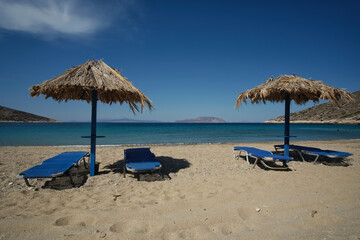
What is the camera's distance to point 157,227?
2504mm

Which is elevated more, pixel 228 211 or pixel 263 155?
pixel 263 155

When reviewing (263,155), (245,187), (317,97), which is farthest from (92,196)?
(317,97)

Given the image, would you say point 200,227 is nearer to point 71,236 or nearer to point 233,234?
point 233,234

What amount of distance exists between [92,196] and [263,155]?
15.1 ft

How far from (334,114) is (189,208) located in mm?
74241

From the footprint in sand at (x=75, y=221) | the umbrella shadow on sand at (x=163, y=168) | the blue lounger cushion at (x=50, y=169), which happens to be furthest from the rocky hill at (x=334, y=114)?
the footprint in sand at (x=75, y=221)

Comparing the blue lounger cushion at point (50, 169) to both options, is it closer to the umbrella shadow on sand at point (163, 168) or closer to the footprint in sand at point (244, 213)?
the umbrella shadow on sand at point (163, 168)

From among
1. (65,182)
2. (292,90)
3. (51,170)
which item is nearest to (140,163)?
(65,182)

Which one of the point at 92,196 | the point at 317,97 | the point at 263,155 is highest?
the point at 317,97

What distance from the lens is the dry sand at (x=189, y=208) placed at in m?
2.40

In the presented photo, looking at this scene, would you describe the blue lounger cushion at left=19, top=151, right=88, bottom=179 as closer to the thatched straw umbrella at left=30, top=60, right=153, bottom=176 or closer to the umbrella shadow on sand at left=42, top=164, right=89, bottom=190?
the umbrella shadow on sand at left=42, top=164, right=89, bottom=190

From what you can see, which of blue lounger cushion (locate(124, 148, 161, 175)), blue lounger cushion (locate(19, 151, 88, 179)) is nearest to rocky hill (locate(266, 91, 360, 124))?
blue lounger cushion (locate(124, 148, 161, 175))

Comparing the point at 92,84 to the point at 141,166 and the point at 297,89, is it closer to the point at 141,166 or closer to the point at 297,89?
the point at 141,166

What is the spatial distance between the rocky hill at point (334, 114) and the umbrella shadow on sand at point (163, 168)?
55.2 meters
